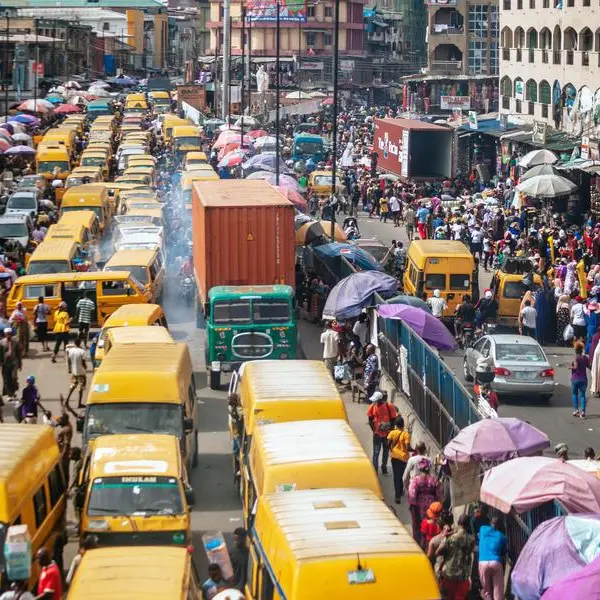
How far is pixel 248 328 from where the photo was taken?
25797mm

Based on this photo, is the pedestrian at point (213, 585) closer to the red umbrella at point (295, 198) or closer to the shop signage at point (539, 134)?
the red umbrella at point (295, 198)

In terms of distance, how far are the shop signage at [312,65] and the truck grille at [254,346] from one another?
109 m

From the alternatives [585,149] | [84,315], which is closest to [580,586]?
[84,315]

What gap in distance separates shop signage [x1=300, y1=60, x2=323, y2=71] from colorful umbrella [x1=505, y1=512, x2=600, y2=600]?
121264 mm

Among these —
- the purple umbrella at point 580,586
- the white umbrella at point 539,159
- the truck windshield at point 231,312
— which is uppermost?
the white umbrella at point 539,159

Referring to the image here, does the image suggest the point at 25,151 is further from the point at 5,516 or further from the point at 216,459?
the point at 5,516

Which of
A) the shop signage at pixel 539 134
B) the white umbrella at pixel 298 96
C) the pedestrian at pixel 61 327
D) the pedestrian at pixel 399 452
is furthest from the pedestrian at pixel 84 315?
the white umbrella at pixel 298 96

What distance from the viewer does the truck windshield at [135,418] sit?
62.2 ft

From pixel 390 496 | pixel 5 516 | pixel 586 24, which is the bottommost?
pixel 390 496

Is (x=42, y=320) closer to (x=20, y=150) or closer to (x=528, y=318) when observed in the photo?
(x=528, y=318)

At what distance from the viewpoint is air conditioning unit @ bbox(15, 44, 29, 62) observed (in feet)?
307

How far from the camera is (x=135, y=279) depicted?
30922 millimetres

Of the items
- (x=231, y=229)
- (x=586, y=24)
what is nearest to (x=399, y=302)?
(x=231, y=229)

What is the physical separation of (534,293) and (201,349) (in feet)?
23.0
